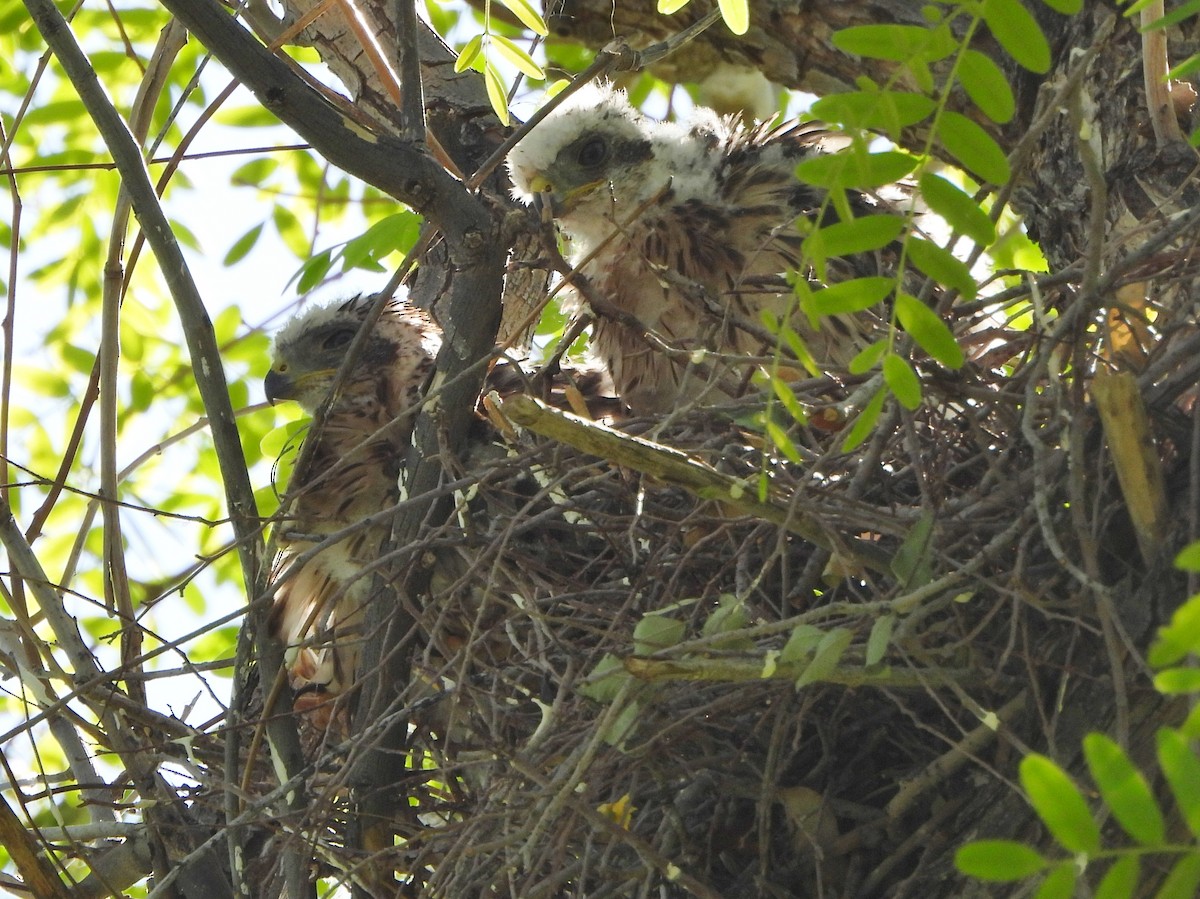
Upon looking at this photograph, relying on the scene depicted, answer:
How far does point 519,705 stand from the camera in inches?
89.7

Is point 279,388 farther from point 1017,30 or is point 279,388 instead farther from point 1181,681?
point 1181,681

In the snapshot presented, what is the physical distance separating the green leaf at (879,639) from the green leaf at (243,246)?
287cm

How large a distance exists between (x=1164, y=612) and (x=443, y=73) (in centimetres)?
247

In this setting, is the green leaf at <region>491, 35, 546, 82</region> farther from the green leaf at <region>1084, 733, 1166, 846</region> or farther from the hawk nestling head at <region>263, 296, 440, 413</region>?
the green leaf at <region>1084, 733, 1166, 846</region>

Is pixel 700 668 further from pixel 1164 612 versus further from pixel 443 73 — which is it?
pixel 443 73

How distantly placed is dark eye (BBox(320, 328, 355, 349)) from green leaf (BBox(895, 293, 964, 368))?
6.68 ft

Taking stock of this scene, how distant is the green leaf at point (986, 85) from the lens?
4.67ft

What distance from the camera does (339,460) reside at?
99.0 inches

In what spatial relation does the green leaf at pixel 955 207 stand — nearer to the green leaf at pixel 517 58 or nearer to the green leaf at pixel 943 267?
the green leaf at pixel 943 267

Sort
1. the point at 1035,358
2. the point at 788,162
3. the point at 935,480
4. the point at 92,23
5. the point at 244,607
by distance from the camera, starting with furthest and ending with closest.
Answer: the point at 92,23 < the point at 788,162 < the point at 244,607 < the point at 935,480 < the point at 1035,358

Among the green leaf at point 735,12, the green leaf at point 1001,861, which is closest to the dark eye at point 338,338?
the green leaf at point 735,12


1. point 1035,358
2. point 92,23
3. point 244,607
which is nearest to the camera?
point 1035,358

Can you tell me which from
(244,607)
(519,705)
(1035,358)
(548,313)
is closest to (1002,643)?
(1035,358)

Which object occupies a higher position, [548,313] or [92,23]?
[92,23]
